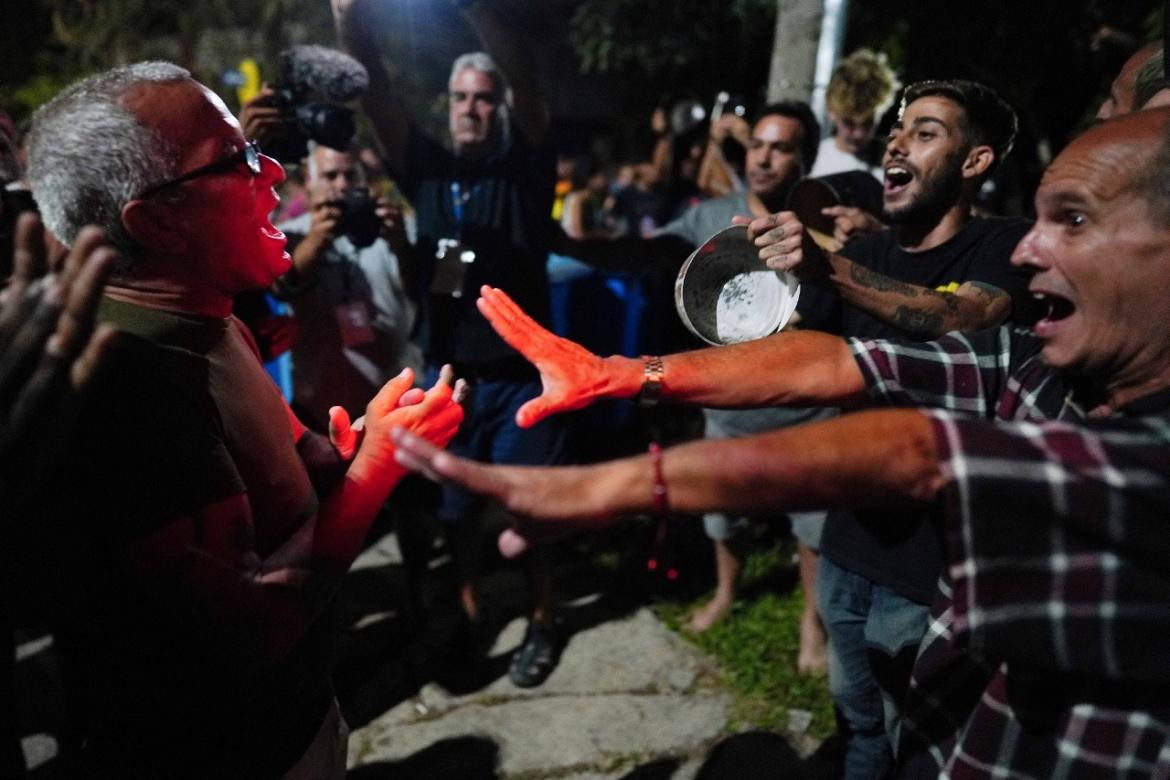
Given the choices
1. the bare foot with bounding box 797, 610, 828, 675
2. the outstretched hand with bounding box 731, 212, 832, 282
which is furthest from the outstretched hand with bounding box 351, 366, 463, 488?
the bare foot with bounding box 797, 610, 828, 675

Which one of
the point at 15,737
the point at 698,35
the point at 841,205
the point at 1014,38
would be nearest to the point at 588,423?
the point at 841,205

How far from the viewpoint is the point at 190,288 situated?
5.37 feet

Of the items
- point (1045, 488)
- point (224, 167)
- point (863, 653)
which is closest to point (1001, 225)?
point (863, 653)

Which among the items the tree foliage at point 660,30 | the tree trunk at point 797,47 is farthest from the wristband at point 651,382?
the tree foliage at point 660,30

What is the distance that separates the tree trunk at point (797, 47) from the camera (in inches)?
193

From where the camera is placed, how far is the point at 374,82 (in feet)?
12.0

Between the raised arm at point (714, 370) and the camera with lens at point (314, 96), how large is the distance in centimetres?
195

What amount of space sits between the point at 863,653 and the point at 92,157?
247 centimetres

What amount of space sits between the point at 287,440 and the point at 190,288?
0.38 m

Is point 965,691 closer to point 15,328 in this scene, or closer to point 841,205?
point 15,328

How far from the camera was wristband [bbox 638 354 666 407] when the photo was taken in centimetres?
184

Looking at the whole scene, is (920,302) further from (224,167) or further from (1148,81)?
(224,167)

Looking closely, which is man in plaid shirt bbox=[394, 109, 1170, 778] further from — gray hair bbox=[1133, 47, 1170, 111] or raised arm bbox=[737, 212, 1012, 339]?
gray hair bbox=[1133, 47, 1170, 111]

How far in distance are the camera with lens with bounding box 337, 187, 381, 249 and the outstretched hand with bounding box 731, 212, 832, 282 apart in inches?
79.2
